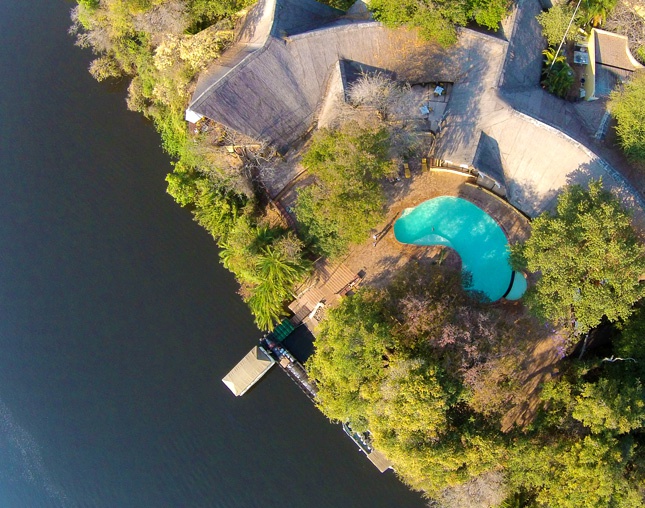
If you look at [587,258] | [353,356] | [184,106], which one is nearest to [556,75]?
[587,258]

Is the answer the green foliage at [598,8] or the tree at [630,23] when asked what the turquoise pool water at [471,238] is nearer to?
the green foliage at [598,8]

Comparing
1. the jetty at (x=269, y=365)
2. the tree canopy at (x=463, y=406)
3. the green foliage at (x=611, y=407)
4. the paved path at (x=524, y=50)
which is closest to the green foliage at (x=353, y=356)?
the tree canopy at (x=463, y=406)

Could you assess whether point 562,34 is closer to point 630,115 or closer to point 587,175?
point 630,115

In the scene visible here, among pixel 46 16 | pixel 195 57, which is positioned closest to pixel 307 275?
pixel 195 57

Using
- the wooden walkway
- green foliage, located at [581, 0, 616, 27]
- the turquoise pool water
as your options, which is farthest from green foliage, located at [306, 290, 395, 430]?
green foliage, located at [581, 0, 616, 27]

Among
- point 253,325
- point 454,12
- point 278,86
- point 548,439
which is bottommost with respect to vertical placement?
point 548,439

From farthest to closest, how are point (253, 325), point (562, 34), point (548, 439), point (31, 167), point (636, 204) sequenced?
1. point (31, 167)
2. point (253, 325)
3. point (562, 34)
4. point (636, 204)
5. point (548, 439)
